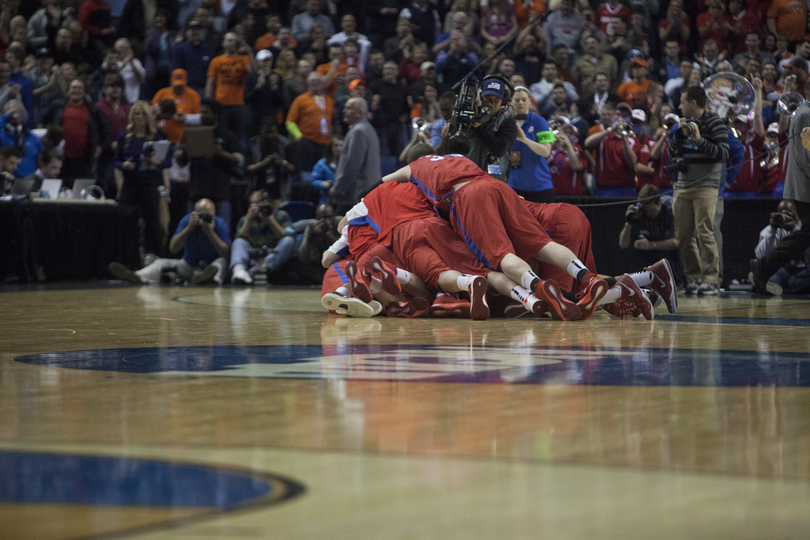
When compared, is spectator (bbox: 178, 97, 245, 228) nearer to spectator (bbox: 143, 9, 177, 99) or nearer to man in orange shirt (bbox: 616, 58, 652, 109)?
spectator (bbox: 143, 9, 177, 99)

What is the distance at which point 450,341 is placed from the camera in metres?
4.21

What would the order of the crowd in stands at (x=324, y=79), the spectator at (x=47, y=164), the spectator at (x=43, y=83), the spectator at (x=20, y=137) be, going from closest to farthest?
the crowd in stands at (x=324, y=79) < the spectator at (x=20, y=137) < the spectator at (x=47, y=164) < the spectator at (x=43, y=83)

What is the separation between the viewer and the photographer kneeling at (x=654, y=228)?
8578 mm

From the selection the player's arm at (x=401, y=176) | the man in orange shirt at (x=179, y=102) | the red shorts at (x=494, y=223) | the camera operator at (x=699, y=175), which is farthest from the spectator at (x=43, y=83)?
the red shorts at (x=494, y=223)

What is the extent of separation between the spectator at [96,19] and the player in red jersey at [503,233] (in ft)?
28.0

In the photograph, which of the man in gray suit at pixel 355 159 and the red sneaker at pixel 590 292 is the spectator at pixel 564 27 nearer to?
the man in gray suit at pixel 355 159

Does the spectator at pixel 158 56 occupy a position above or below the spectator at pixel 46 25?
below

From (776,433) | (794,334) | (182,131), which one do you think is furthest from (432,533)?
(182,131)

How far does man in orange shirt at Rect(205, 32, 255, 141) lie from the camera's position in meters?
11.3

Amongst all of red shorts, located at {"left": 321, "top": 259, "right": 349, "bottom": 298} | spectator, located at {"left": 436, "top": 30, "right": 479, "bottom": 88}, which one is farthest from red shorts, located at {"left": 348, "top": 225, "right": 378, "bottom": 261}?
spectator, located at {"left": 436, "top": 30, "right": 479, "bottom": 88}

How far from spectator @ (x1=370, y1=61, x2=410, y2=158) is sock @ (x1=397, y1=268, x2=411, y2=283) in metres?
5.38

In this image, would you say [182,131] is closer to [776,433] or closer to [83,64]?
[83,64]

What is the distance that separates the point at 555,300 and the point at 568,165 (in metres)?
5.09

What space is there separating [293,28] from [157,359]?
953 centimetres
